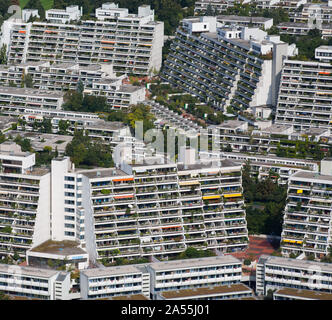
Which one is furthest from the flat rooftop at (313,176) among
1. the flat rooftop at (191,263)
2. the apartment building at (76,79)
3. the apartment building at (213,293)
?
the apartment building at (76,79)

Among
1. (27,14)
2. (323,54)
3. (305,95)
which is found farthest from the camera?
(27,14)

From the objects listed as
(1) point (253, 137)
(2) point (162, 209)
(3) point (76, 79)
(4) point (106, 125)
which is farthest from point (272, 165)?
(3) point (76, 79)

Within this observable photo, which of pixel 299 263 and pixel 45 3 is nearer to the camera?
pixel 299 263

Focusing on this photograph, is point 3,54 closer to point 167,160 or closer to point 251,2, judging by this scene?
point 251,2

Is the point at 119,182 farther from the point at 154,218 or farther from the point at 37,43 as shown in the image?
the point at 37,43

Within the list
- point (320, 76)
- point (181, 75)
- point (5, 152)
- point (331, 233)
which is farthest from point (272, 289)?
point (181, 75)
